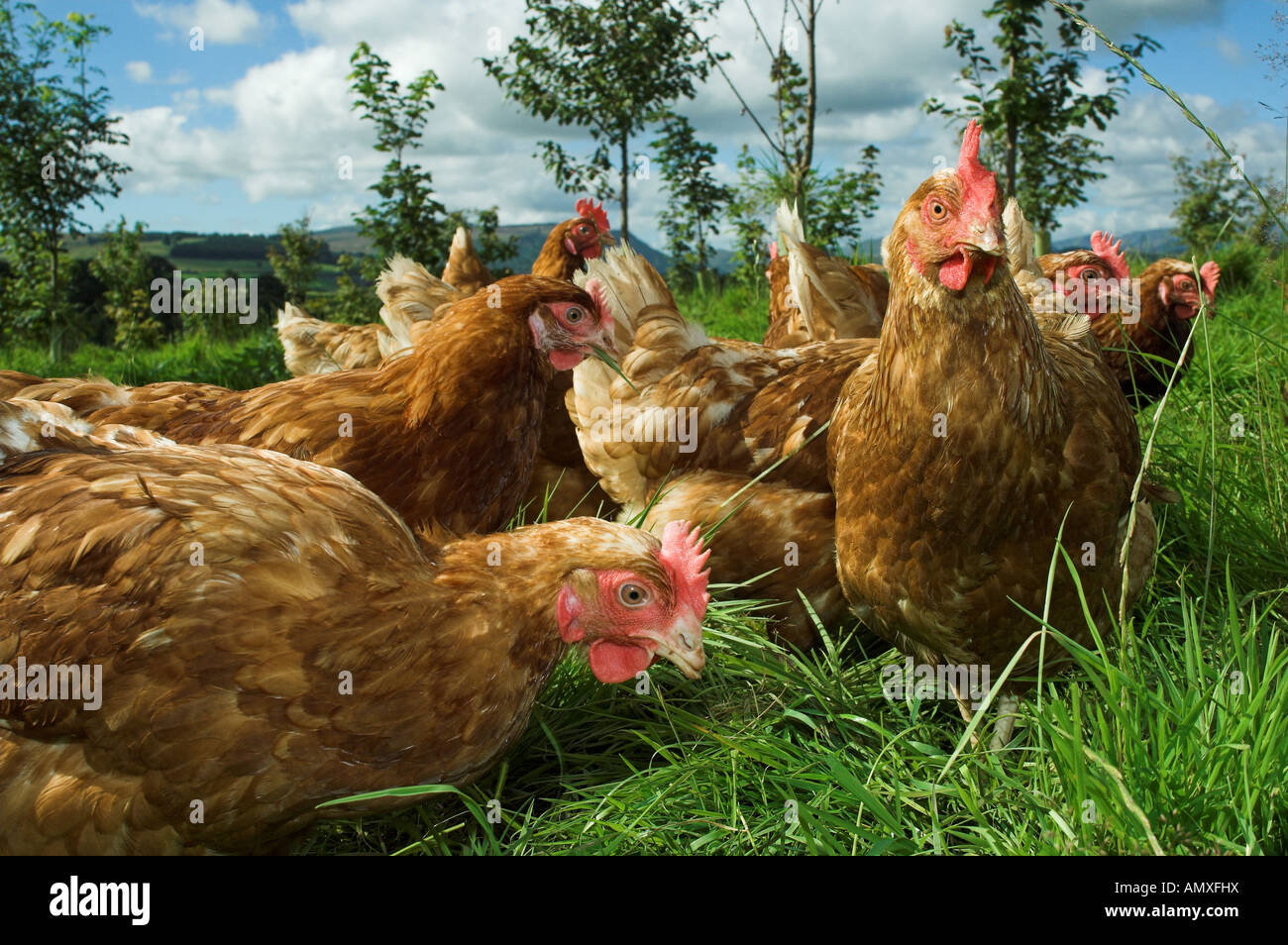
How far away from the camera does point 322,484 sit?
2.09 m

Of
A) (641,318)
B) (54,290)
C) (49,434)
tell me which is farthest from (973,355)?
(54,290)

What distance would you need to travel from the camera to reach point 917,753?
235cm

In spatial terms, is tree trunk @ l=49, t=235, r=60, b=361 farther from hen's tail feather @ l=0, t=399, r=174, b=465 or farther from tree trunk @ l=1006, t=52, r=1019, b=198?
tree trunk @ l=1006, t=52, r=1019, b=198

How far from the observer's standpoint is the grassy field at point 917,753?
1702 millimetres

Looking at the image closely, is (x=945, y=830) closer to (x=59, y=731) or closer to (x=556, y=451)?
(x=59, y=731)

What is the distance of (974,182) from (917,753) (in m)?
1.49

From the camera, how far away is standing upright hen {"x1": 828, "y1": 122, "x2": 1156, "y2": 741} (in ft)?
7.01

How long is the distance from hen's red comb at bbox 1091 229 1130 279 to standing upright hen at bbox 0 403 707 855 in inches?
183

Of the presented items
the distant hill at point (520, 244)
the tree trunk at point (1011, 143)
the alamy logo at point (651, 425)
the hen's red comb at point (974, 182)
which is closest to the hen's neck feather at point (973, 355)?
the hen's red comb at point (974, 182)

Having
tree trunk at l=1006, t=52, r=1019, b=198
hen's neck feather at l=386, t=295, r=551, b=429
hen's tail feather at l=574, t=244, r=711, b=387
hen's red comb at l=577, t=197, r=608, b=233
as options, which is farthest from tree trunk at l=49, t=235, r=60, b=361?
tree trunk at l=1006, t=52, r=1019, b=198
